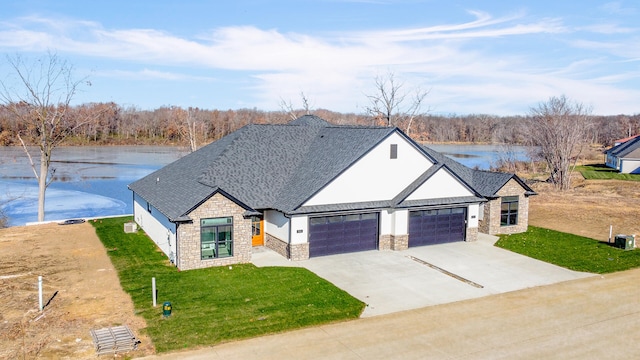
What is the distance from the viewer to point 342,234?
2228 cm

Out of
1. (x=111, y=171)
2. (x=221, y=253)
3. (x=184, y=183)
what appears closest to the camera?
(x=221, y=253)

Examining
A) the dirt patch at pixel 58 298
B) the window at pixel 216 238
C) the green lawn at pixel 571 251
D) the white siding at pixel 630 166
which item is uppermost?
the white siding at pixel 630 166

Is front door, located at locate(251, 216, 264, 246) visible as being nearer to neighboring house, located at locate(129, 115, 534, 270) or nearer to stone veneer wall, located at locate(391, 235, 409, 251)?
neighboring house, located at locate(129, 115, 534, 270)

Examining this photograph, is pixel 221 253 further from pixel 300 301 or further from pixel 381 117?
pixel 381 117

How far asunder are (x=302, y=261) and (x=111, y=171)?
1650 inches

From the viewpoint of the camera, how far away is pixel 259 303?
15992mm

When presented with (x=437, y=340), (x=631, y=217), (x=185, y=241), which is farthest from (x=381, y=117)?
(x=437, y=340)

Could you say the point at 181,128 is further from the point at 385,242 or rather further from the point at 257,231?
the point at 385,242

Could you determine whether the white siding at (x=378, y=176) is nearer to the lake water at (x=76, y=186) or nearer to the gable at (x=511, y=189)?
the gable at (x=511, y=189)

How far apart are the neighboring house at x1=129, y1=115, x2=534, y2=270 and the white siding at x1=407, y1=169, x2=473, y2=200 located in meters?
0.05

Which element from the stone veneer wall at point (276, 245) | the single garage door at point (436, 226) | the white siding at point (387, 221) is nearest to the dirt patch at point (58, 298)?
the stone veneer wall at point (276, 245)

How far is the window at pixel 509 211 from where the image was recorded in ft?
88.9

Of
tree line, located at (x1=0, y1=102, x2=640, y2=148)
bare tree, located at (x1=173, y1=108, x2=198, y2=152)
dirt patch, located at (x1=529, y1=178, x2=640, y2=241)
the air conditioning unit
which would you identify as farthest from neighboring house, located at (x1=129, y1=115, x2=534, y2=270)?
tree line, located at (x1=0, y1=102, x2=640, y2=148)

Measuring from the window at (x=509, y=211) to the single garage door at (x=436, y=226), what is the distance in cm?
351
